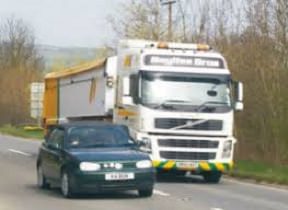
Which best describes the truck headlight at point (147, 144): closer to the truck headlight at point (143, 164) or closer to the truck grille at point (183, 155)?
the truck grille at point (183, 155)

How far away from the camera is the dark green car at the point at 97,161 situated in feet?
59.7

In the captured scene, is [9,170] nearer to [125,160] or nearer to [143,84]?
[143,84]

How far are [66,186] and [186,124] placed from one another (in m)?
5.70

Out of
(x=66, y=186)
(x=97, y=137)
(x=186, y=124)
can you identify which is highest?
(x=186, y=124)

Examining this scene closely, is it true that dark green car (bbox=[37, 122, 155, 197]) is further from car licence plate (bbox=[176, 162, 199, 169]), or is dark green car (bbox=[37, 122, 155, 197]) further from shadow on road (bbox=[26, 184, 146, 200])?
car licence plate (bbox=[176, 162, 199, 169])

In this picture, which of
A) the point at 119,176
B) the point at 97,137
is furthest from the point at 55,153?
the point at 119,176

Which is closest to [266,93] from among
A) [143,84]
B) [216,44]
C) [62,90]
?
[216,44]

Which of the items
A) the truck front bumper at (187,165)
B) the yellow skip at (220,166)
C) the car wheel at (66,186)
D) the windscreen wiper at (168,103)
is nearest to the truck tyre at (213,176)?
the yellow skip at (220,166)

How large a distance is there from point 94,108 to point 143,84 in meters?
5.21

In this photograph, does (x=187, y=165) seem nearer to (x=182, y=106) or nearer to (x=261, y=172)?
(x=182, y=106)

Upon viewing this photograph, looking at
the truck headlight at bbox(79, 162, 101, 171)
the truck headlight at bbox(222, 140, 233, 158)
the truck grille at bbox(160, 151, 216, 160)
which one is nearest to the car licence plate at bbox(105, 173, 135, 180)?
the truck headlight at bbox(79, 162, 101, 171)

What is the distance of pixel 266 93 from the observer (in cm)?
3225

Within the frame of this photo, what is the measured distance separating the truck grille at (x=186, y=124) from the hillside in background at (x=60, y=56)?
53.8 m

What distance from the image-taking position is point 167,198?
19031 millimetres
